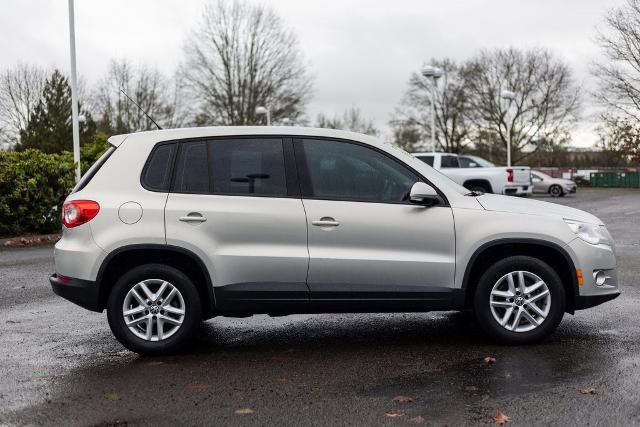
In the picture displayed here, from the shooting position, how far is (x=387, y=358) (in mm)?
5715

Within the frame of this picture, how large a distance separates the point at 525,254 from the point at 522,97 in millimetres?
55345

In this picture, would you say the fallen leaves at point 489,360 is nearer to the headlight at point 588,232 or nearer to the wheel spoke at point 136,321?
the headlight at point 588,232

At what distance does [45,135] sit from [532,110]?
1446 inches

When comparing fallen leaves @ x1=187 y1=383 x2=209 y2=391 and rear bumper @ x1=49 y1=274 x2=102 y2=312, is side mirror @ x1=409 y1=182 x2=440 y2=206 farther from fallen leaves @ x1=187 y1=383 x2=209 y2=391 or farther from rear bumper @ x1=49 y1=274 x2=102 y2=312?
rear bumper @ x1=49 y1=274 x2=102 y2=312

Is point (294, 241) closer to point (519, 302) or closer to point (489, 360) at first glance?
point (489, 360)

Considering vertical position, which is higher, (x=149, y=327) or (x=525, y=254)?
(x=525, y=254)

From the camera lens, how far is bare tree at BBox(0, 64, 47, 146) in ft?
194

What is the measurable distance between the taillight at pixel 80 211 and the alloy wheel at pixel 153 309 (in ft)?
2.04

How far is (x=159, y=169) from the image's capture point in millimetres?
5926

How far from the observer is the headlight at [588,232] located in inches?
237

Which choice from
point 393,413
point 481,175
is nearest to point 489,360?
point 393,413

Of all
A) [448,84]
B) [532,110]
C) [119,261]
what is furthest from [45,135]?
[119,261]

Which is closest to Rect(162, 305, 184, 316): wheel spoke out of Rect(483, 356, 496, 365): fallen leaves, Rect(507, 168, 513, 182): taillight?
Rect(483, 356, 496, 365): fallen leaves

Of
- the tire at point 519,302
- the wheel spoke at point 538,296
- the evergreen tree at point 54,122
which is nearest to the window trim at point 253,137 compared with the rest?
the tire at point 519,302
